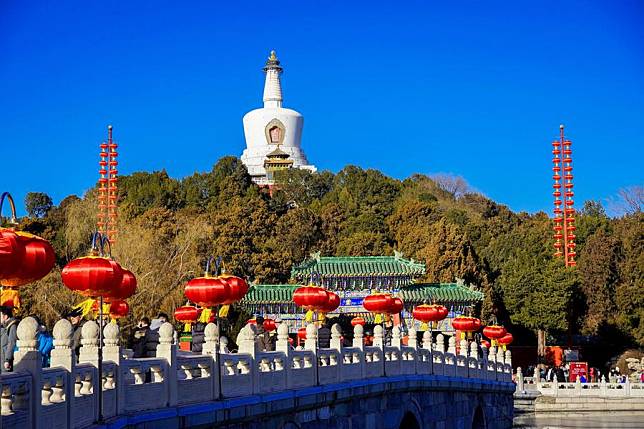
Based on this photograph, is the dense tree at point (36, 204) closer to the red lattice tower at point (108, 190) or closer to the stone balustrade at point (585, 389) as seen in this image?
the red lattice tower at point (108, 190)

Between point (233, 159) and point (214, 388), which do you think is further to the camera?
point (233, 159)

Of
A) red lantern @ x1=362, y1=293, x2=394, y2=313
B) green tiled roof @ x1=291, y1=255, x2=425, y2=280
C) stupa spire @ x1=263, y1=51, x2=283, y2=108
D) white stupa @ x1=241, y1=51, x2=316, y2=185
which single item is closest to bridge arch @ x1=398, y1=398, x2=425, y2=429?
red lantern @ x1=362, y1=293, x2=394, y2=313

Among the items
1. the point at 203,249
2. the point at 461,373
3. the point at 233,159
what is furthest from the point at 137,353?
the point at 233,159

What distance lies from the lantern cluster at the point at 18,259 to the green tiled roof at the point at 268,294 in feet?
91.5

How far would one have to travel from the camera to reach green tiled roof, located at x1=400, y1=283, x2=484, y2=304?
39.4 m

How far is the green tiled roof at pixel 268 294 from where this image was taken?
3841 cm

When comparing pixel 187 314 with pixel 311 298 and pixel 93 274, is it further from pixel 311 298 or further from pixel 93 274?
pixel 93 274

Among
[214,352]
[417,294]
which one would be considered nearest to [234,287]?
[214,352]

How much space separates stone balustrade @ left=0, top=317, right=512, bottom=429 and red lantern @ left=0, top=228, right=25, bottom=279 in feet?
1.99

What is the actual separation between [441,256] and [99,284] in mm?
34794

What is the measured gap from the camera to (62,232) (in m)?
41.0

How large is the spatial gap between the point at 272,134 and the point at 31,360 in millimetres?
61847

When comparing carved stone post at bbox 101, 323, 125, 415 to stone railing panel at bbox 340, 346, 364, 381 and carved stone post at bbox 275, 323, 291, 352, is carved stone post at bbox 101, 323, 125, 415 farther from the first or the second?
stone railing panel at bbox 340, 346, 364, 381

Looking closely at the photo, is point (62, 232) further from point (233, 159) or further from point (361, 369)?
point (361, 369)
